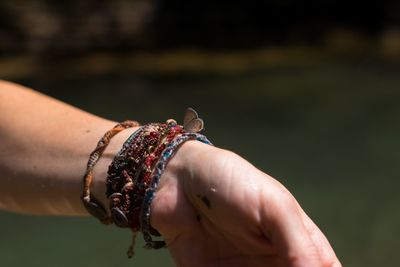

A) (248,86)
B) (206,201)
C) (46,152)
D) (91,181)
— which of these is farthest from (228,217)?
(248,86)

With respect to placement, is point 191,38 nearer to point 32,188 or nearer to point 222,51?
point 222,51

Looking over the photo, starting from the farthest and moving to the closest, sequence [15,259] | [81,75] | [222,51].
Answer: [222,51]
[81,75]
[15,259]

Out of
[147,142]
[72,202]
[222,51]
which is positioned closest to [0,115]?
[72,202]

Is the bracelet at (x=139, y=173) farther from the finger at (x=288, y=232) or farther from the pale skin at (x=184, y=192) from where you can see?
the finger at (x=288, y=232)

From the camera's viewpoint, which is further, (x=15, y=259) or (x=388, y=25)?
(x=388, y=25)

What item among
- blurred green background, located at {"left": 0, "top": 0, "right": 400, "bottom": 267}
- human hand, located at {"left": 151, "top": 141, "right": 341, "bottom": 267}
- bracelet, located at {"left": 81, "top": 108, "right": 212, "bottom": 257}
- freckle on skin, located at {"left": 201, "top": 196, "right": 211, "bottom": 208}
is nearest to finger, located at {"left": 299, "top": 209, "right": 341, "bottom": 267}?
human hand, located at {"left": 151, "top": 141, "right": 341, "bottom": 267}

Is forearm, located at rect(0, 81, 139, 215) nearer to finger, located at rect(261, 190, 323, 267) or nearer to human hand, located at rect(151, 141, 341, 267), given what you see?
human hand, located at rect(151, 141, 341, 267)

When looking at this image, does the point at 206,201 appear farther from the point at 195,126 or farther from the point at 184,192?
the point at 195,126
